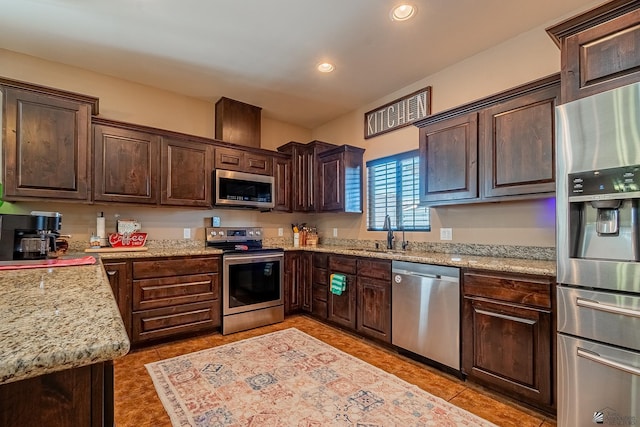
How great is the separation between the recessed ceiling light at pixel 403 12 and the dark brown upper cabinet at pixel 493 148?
841 millimetres

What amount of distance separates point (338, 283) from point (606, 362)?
2.18m

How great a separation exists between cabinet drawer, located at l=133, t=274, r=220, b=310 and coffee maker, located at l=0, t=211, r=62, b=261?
94cm

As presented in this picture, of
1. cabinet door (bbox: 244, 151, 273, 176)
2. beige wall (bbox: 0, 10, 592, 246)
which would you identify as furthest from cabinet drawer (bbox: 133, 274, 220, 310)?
cabinet door (bbox: 244, 151, 273, 176)

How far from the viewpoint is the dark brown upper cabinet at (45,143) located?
97.7 inches

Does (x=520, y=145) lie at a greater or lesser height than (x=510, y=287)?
greater

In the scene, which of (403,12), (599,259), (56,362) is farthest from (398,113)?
(56,362)

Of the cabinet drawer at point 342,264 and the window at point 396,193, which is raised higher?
the window at point 396,193

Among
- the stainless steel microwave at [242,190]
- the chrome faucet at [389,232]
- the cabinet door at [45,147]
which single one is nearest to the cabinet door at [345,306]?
the chrome faucet at [389,232]

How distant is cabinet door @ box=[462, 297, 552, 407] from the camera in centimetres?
188

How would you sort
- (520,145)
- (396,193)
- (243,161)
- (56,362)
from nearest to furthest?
(56,362) < (520,145) < (396,193) < (243,161)

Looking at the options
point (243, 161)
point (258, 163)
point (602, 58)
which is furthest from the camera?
point (258, 163)

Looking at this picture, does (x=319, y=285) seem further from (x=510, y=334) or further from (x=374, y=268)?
(x=510, y=334)

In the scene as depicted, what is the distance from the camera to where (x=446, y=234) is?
3018 millimetres

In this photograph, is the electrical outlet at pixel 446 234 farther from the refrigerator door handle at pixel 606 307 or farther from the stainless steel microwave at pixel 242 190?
the stainless steel microwave at pixel 242 190
